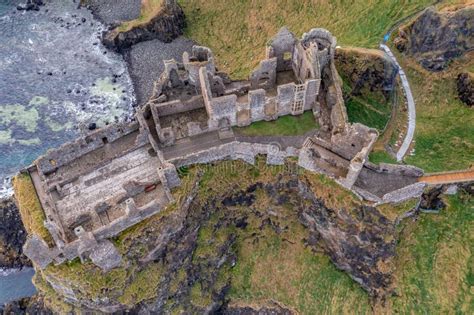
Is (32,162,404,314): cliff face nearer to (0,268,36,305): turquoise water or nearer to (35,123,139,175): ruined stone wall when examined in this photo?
(35,123,139,175): ruined stone wall

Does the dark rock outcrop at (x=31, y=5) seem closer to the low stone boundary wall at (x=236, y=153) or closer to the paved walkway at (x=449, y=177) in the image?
the low stone boundary wall at (x=236, y=153)

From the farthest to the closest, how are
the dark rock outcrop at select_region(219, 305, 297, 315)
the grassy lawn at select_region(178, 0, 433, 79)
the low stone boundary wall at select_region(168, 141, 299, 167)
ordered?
the grassy lawn at select_region(178, 0, 433, 79)
the dark rock outcrop at select_region(219, 305, 297, 315)
the low stone boundary wall at select_region(168, 141, 299, 167)

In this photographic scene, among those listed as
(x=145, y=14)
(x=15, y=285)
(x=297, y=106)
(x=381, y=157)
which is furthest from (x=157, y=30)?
(x=381, y=157)

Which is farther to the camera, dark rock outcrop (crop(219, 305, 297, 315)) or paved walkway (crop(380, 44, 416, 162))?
dark rock outcrop (crop(219, 305, 297, 315))

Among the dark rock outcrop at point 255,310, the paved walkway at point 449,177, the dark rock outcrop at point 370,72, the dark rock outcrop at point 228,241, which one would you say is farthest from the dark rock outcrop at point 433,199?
the dark rock outcrop at point 255,310

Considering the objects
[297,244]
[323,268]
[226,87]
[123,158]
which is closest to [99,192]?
[123,158]

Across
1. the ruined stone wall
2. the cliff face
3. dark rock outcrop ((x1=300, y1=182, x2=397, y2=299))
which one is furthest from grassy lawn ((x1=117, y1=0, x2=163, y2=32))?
dark rock outcrop ((x1=300, y1=182, x2=397, y2=299))
